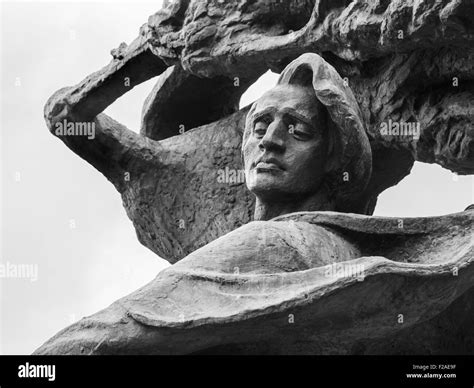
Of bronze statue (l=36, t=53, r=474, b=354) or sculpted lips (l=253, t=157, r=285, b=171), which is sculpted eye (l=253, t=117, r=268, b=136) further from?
sculpted lips (l=253, t=157, r=285, b=171)

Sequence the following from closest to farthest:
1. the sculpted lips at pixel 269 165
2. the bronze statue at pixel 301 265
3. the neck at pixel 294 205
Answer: the bronze statue at pixel 301 265 → the sculpted lips at pixel 269 165 → the neck at pixel 294 205

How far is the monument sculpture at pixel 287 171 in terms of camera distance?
825 cm

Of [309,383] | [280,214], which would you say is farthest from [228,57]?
[309,383]

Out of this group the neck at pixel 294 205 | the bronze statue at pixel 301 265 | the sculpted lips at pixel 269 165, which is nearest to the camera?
the bronze statue at pixel 301 265

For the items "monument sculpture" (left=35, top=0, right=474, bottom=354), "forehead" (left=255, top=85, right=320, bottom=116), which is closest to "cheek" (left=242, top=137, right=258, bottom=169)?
"monument sculpture" (left=35, top=0, right=474, bottom=354)

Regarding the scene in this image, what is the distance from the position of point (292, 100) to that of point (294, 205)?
470 mm

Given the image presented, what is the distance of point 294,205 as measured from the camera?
9.26 metres

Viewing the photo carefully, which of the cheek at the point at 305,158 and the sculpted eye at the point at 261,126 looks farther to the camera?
the sculpted eye at the point at 261,126

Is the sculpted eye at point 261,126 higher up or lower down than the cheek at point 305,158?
higher up

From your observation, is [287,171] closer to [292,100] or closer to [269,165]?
[269,165]

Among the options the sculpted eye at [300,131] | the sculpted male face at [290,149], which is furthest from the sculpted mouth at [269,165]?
the sculpted eye at [300,131]

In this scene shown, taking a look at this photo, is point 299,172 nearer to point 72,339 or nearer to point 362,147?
point 362,147

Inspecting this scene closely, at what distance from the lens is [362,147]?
9117 mm

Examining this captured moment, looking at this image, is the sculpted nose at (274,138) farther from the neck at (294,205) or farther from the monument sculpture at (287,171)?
the neck at (294,205)
